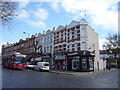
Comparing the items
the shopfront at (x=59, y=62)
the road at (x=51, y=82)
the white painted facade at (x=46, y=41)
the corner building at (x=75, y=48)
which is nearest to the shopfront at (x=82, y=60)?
the corner building at (x=75, y=48)

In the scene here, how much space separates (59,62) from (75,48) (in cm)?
612

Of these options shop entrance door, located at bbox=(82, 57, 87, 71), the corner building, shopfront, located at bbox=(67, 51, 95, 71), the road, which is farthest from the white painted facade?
the road

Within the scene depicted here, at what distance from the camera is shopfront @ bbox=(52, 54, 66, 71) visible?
118 feet

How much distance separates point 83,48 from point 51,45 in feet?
36.2

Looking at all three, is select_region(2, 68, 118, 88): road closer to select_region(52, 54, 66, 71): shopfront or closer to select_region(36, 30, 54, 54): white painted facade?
select_region(52, 54, 66, 71): shopfront

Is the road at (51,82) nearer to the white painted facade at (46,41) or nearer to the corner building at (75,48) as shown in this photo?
the corner building at (75,48)

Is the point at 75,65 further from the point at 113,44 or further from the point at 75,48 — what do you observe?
Result: the point at 113,44

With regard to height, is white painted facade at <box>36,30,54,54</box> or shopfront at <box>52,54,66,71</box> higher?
white painted facade at <box>36,30,54,54</box>

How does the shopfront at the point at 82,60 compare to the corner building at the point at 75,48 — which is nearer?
the shopfront at the point at 82,60

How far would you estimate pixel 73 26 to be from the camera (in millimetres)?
37188

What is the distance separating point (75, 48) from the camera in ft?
117

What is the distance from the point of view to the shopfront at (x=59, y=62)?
118 feet

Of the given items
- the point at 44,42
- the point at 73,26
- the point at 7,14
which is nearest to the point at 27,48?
the point at 44,42

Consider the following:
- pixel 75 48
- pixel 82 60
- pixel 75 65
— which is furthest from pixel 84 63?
pixel 75 48
